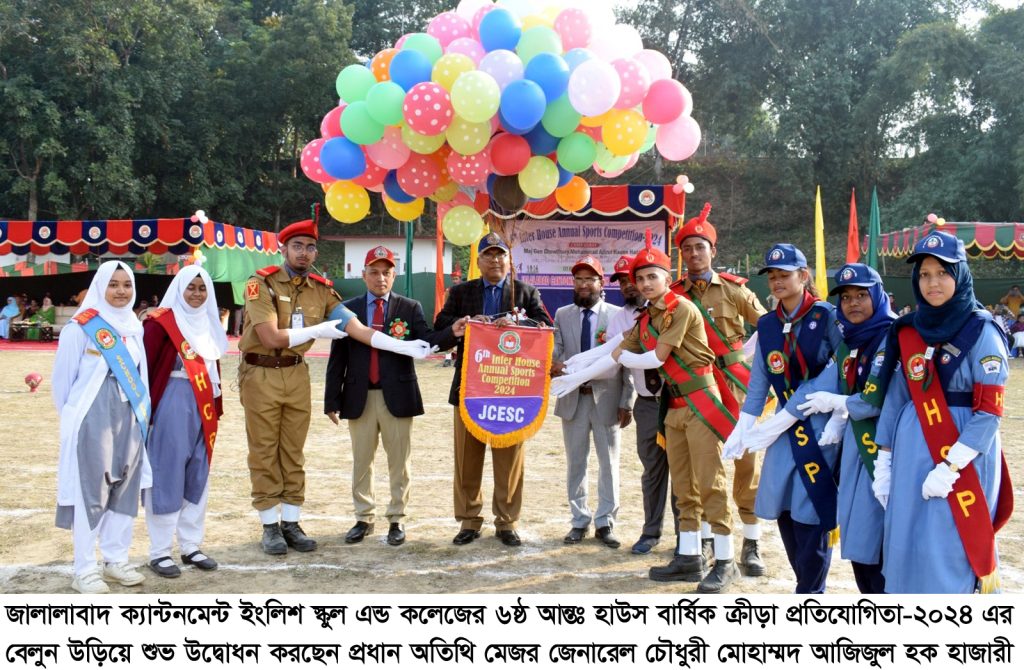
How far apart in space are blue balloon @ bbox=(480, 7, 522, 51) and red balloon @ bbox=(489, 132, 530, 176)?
59cm

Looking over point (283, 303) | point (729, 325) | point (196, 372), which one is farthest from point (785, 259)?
point (196, 372)

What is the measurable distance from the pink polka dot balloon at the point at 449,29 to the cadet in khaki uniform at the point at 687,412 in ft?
7.15

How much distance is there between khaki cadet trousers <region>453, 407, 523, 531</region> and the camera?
5.46 meters

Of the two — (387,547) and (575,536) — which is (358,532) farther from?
(575,536)

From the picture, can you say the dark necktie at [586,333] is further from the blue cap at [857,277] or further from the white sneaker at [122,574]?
the white sneaker at [122,574]

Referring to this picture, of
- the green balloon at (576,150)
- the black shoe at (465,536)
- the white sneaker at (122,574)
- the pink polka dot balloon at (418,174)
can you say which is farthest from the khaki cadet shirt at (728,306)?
the white sneaker at (122,574)

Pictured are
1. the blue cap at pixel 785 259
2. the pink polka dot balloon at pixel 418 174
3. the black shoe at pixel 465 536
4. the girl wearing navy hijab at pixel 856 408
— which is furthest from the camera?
the pink polka dot balloon at pixel 418 174

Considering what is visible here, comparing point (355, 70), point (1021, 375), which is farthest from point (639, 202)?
point (355, 70)

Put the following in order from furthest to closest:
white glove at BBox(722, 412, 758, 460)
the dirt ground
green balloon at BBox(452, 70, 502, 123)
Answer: green balloon at BBox(452, 70, 502, 123) → the dirt ground → white glove at BBox(722, 412, 758, 460)

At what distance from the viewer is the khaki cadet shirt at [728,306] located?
5.05 m

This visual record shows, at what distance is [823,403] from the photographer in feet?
12.3

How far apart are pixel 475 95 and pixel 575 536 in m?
2.89

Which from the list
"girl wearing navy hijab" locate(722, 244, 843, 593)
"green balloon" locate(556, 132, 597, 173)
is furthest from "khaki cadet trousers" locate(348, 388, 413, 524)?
"girl wearing navy hijab" locate(722, 244, 843, 593)

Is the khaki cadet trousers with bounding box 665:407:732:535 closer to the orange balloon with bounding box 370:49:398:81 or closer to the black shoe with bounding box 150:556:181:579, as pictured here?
the black shoe with bounding box 150:556:181:579
